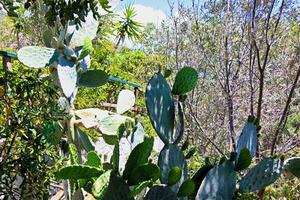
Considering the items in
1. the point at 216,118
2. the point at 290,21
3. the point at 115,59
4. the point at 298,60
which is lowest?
the point at 216,118

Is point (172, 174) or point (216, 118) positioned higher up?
point (172, 174)

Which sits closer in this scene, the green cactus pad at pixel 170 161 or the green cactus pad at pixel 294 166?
the green cactus pad at pixel 170 161

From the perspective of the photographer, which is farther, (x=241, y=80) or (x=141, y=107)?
(x=141, y=107)

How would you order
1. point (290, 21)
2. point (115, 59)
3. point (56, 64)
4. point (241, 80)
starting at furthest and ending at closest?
point (115, 59) < point (241, 80) < point (290, 21) < point (56, 64)

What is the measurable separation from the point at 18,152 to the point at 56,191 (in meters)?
1.24

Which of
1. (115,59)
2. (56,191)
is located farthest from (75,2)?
(115,59)

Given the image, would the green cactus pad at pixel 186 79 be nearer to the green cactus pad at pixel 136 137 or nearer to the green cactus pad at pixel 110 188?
the green cactus pad at pixel 136 137

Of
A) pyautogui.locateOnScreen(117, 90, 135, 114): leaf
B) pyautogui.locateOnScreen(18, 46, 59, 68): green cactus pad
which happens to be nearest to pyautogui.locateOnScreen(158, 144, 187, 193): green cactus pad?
pyautogui.locateOnScreen(18, 46, 59, 68): green cactus pad

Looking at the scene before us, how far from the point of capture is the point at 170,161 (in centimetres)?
205

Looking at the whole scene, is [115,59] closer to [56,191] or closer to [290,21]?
[290,21]

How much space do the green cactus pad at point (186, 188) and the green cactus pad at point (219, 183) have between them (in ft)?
0.29

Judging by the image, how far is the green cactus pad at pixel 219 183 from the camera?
1.96 m

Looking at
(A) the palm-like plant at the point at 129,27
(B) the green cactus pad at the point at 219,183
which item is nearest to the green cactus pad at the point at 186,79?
(B) the green cactus pad at the point at 219,183

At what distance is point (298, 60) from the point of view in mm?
4602
